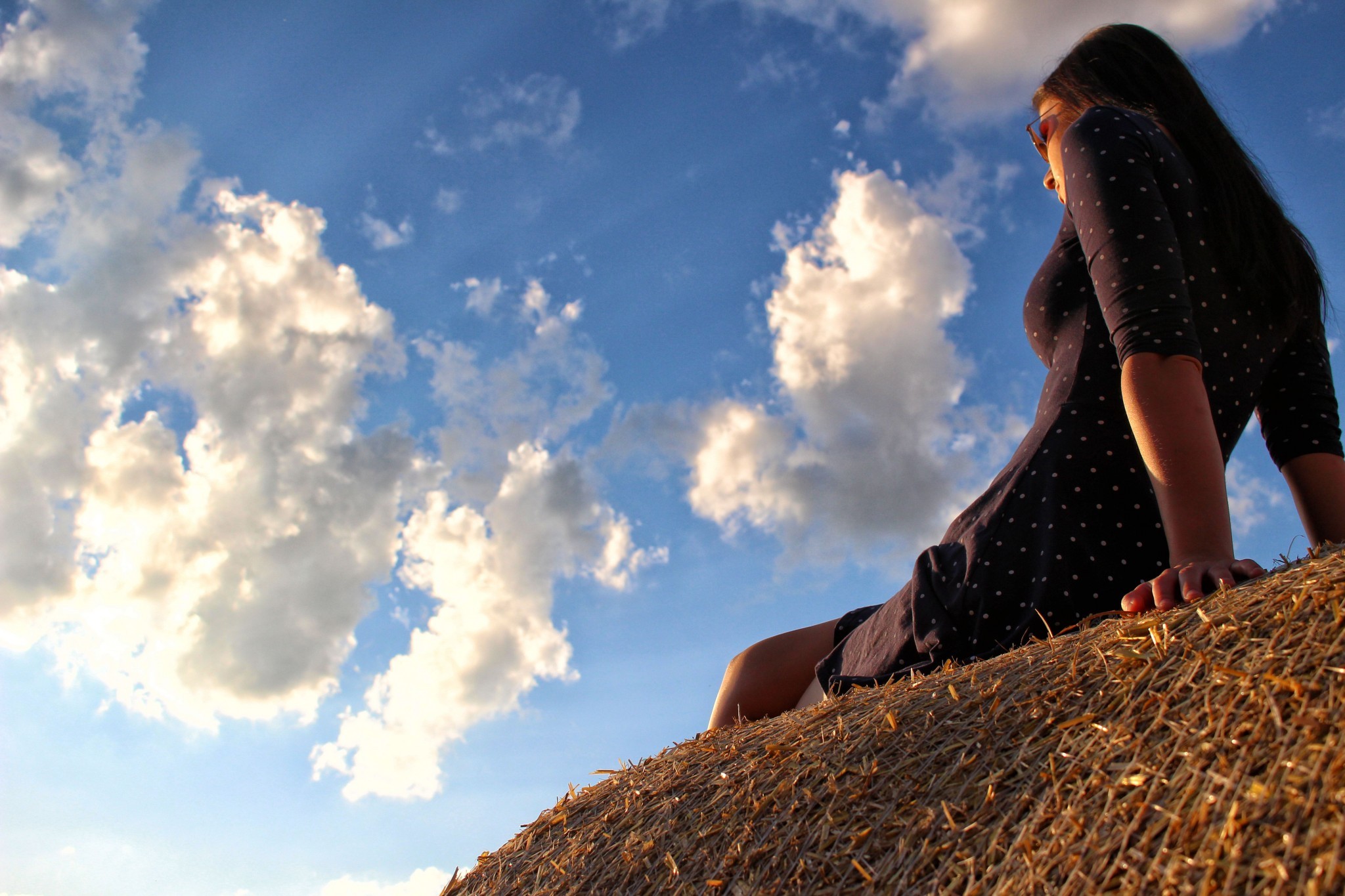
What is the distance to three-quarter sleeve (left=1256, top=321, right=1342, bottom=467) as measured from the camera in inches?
115

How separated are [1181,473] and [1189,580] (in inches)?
10.3

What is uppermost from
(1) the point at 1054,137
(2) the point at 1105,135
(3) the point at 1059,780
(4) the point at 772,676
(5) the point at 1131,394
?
(1) the point at 1054,137

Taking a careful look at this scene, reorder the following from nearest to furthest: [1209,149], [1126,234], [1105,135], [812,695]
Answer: [1126,234]
[1105,135]
[1209,149]
[812,695]

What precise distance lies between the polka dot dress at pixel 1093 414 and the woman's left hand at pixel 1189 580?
365 mm

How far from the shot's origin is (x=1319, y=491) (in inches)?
115

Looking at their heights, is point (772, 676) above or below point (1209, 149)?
below

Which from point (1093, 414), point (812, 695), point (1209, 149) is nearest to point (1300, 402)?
point (1209, 149)

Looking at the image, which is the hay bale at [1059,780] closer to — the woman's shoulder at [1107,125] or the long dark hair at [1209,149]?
the long dark hair at [1209,149]

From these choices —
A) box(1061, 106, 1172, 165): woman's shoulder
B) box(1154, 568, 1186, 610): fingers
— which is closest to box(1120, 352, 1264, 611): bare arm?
box(1154, 568, 1186, 610): fingers

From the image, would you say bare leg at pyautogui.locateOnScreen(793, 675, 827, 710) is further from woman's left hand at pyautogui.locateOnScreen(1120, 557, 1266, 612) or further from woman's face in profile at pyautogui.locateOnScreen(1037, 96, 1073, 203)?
woman's face in profile at pyautogui.locateOnScreen(1037, 96, 1073, 203)

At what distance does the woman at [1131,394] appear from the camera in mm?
2182

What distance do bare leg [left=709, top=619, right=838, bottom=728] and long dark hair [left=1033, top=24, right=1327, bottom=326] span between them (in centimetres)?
167

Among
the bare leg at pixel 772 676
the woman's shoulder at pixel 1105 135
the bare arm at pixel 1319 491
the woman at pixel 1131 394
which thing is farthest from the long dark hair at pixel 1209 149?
the bare leg at pixel 772 676

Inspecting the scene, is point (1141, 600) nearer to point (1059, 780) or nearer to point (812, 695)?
point (1059, 780)
